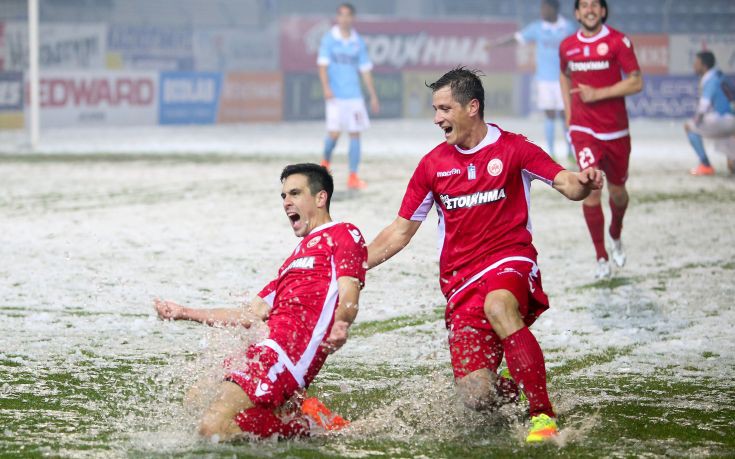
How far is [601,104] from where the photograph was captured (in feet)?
31.4

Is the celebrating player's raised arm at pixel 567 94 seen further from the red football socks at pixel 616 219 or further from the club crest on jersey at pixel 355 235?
the club crest on jersey at pixel 355 235

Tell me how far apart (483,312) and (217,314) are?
4.13 ft

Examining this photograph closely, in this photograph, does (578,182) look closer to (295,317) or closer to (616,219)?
(295,317)

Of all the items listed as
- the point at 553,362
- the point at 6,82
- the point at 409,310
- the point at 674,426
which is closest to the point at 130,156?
the point at 6,82

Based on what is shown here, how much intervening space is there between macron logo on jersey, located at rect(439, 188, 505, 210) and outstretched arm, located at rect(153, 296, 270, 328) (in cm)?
107

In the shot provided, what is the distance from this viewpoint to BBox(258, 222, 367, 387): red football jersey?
17.1ft

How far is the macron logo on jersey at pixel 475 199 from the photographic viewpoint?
588cm

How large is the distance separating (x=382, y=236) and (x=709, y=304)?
354 cm

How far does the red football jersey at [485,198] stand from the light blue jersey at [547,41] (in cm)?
1316

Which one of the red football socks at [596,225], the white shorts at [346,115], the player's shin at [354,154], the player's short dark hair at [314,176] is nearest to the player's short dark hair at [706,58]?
the white shorts at [346,115]

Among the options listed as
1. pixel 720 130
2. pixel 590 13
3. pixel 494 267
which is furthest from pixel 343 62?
pixel 494 267

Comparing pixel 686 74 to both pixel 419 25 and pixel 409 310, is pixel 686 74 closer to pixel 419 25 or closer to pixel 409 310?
pixel 419 25

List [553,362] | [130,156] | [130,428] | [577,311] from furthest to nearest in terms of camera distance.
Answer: [130,156] < [577,311] < [553,362] < [130,428]

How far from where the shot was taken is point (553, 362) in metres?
6.95
